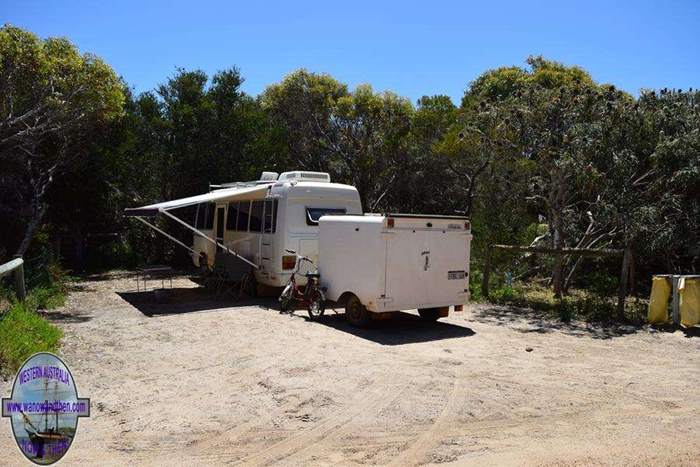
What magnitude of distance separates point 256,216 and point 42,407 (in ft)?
29.2

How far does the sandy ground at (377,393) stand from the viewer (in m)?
4.71

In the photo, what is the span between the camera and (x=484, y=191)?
18.3 m

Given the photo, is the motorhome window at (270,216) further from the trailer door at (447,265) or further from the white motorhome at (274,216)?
the trailer door at (447,265)

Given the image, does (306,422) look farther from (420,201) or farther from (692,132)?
(420,201)

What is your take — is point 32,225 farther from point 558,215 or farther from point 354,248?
point 558,215

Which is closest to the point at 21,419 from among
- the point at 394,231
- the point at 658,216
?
the point at 394,231

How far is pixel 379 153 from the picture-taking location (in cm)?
2170

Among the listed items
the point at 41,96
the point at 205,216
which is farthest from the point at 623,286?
the point at 41,96

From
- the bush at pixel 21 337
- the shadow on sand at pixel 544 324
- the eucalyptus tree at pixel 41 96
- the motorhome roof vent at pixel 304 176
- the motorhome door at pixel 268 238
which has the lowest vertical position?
the bush at pixel 21 337

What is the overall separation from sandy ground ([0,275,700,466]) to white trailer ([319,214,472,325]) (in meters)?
0.50

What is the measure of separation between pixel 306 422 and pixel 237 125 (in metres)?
14.1

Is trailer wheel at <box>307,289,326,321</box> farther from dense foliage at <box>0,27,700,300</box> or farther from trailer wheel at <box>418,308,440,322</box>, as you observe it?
dense foliage at <box>0,27,700,300</box>

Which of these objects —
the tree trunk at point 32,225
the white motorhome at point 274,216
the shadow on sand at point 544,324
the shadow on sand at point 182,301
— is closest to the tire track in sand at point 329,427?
the shadow on sand at point 544,324

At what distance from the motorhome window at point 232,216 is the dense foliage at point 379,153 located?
3.37m
